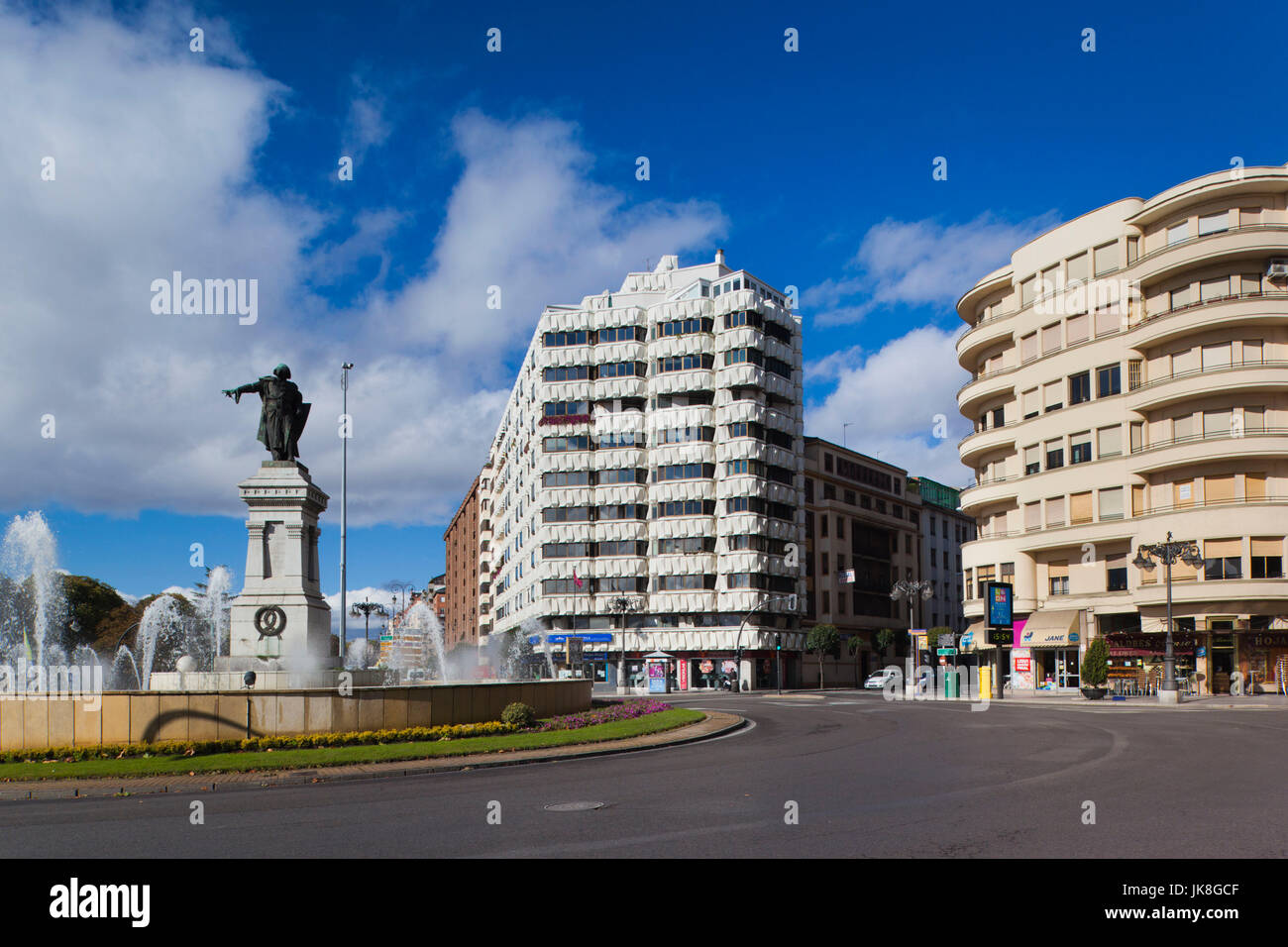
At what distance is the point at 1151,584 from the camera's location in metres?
50.9

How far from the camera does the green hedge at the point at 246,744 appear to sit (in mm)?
18406

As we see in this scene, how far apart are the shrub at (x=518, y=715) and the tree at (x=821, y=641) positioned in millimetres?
60357

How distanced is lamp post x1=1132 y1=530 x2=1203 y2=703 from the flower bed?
21740 millimetres

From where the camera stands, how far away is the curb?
595 inches

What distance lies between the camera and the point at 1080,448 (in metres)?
57.7

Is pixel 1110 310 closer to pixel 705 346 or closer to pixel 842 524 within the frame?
pixel 705 346

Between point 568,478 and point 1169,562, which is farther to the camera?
point 568,478

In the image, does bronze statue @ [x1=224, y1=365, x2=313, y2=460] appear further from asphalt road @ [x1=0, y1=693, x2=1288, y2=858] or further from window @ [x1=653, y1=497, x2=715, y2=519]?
window @ [x1=653, y1=497, x2=715, y2=519]

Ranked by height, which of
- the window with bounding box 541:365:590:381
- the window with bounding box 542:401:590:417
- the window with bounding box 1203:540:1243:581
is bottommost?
the window with bounding box 1203:540:1243:581

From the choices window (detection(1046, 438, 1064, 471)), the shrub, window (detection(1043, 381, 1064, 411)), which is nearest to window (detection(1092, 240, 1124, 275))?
window (detection(1043, 381, 1064, 411))

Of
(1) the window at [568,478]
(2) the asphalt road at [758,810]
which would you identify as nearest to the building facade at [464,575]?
(1) the window at [568,478]

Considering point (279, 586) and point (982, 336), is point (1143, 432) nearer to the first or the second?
point (982, 336)

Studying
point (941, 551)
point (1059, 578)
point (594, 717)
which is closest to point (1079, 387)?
point (1059, 578)

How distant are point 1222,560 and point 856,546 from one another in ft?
160
